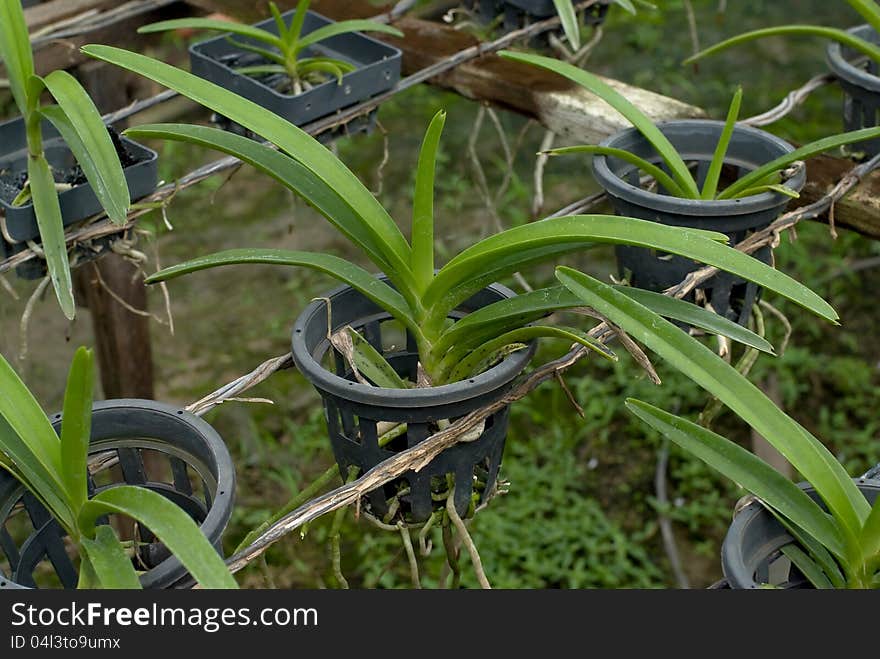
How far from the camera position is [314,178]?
1.15m

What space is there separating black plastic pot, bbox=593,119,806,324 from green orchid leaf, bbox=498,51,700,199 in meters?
0.03

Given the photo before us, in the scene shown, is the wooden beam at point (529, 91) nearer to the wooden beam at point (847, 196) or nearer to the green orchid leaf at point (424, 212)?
the wooden beam at point (847, 196)

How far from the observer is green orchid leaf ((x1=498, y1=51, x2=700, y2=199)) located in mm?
1336

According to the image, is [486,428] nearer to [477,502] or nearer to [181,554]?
[477,502]

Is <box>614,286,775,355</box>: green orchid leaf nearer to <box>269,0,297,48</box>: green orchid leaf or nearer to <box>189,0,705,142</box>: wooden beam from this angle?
<box>189,0,705,142</box>: wooden beam

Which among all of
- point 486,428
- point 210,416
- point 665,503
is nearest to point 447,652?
point 486,428

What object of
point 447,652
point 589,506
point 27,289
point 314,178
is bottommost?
point 447,652

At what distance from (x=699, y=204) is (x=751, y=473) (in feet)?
1.43

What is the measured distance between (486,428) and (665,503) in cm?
145

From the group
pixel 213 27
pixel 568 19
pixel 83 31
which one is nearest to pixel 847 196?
pixel 568 19

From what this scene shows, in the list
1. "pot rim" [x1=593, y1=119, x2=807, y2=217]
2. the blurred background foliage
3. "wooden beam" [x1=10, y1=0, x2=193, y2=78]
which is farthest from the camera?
the blurred background foliage

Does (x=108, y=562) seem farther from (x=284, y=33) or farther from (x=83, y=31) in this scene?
(x=83, y=31)

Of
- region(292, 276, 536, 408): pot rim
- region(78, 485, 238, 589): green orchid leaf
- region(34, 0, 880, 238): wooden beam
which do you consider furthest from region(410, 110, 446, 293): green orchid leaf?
region(34, 0, 880, 238): wooden beam

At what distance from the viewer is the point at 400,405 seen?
1021mm
